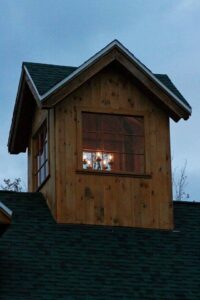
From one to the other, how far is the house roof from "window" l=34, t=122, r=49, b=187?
1076mm

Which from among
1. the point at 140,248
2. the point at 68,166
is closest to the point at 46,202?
the point at 68,166

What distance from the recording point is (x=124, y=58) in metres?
20.4

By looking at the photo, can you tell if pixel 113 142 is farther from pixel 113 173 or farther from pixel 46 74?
pixel 46 74

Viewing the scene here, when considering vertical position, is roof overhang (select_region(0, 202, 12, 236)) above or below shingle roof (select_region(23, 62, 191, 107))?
below

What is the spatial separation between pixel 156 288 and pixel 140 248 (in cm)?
143

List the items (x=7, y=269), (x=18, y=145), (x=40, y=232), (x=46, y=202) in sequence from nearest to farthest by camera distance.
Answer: (x=7, y=269), (x=40, y=232), (x=46, y=202), (x=18, y=145)

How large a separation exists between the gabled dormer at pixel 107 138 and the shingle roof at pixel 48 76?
0.02 meters

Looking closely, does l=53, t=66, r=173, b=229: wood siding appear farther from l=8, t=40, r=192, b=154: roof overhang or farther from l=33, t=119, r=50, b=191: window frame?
l=33, t=119, r=50, b=191: window frame

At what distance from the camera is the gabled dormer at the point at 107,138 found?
1969 centimetres

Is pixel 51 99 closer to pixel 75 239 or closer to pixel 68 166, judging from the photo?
pixel 68 166

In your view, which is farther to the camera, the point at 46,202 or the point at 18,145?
the point at 18,145

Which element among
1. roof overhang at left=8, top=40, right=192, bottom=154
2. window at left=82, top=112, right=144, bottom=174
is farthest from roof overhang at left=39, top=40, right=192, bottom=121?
window at left=82, top=112, right=144, bottom=174

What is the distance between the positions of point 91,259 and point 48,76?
4.38m

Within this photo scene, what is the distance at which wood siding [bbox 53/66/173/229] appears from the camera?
772 inches
